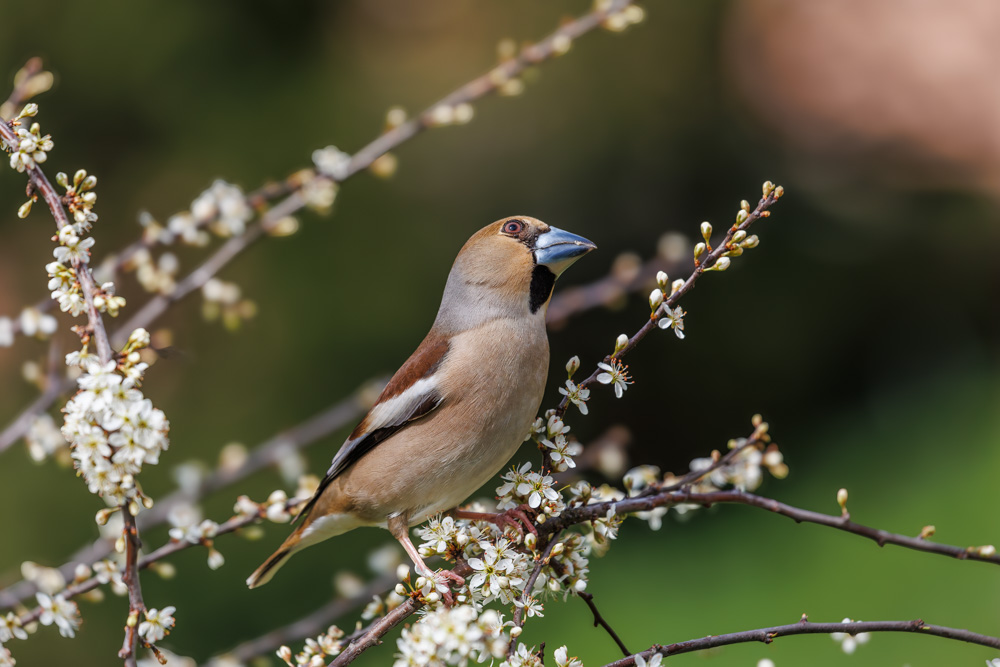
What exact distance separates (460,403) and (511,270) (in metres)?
0.35

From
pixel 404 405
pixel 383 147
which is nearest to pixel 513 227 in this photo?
pixel 383 147

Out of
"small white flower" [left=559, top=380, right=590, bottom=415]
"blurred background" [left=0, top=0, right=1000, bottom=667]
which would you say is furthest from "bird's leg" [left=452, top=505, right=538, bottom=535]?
"blurred background" [left=0, top=0, right=1000, bottom=667]

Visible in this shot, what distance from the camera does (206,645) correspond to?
413 cm

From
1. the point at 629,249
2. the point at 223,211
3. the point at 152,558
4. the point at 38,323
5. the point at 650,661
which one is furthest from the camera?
the point at 629,249

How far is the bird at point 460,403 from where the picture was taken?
2037 millimetres

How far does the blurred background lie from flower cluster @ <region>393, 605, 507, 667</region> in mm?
2346

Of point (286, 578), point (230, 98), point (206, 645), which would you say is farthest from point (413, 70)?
point (206, 645)

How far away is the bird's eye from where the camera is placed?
2254 millimetres

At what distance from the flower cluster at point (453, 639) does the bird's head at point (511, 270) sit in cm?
95

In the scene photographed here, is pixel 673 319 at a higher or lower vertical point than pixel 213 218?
lower

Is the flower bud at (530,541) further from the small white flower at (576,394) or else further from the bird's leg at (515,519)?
the small white flower at (576,394)

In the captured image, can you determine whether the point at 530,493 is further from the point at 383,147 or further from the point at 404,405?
the point at 383,147

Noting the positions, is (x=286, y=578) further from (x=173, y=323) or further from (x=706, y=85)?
(x=706, y=85)

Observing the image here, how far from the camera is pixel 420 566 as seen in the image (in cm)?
186
